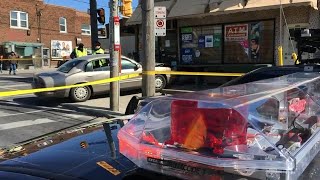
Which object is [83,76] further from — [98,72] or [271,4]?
[271,4]

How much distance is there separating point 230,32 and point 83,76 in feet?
17.9

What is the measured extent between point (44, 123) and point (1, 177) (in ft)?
24.4

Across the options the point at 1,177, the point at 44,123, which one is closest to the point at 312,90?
the point at 1,177

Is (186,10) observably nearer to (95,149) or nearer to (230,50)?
(230,50)

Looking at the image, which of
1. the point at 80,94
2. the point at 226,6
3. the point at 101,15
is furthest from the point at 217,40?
the point at 80,94

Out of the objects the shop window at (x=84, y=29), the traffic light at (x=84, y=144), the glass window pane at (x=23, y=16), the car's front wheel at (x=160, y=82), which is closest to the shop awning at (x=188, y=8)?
the car's front wheel at (x=160, y=82)

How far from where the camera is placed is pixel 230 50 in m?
15.4

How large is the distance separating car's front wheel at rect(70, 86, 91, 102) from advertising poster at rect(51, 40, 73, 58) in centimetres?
2913

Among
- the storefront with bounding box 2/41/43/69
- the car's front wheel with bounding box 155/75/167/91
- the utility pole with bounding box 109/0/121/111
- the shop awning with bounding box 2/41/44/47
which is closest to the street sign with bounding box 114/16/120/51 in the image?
the utility pole with bounding box 109/0/121/111

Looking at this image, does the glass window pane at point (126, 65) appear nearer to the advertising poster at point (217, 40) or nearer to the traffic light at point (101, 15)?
the traffic light at point (101, 15)

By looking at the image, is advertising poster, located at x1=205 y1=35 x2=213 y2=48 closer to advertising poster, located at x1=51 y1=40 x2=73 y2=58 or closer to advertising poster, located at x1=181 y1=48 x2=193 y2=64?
advertising poster, located at x1=181 y1=48 x2=193 y2=64

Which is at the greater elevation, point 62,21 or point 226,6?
point 62,21

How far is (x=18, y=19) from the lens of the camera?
1489 inches

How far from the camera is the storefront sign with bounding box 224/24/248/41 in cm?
1488
